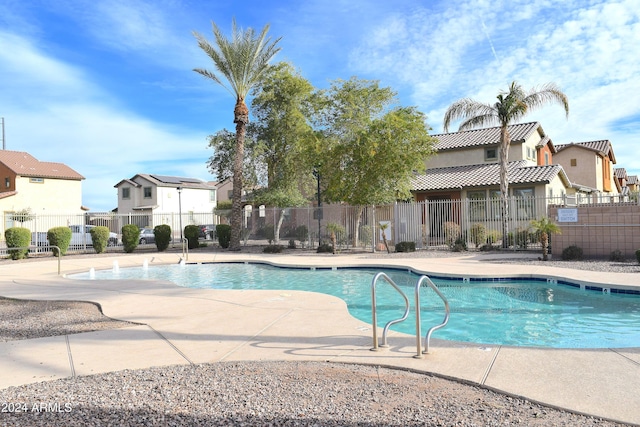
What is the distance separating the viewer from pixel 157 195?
150 ft

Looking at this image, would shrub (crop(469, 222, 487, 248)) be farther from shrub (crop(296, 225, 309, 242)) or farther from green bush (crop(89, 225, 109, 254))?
green bush (crop(89, 225, 109, 254))

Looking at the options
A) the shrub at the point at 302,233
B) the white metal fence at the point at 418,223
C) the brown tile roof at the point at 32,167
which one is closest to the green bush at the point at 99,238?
the white metal fence at the point at 418,223

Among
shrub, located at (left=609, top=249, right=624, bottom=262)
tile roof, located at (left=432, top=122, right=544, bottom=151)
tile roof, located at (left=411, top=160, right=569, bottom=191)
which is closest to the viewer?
shrub, located at (left=609, top=249, right=624, bottom=262)

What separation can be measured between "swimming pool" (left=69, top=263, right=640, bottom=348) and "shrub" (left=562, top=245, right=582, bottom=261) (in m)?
4.48

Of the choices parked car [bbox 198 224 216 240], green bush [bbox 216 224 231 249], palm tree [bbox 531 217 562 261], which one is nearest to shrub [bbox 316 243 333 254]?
green bush [bbox 216 224 231 249]

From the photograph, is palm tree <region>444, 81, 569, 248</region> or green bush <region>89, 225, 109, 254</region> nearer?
palm tree <region>444, 81, 569, 248</region>

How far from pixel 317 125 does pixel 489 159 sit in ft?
34.8

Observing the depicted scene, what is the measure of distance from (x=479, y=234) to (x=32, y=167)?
132 feet

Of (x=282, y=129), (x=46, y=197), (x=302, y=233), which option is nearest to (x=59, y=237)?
(x=302, y=233)

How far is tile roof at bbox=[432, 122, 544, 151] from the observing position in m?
27.3

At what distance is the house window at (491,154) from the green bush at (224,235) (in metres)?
15.9

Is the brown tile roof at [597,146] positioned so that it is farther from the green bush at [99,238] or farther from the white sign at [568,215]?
the green bush at [99,238]

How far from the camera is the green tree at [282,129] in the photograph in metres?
27.9

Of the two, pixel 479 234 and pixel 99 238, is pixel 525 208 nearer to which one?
pixel 479 234
